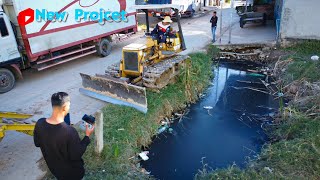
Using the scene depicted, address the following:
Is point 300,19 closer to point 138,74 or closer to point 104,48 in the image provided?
point 138,74

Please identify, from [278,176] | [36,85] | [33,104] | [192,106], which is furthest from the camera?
[36,85]

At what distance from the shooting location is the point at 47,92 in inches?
334

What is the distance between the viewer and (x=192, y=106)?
845 cm

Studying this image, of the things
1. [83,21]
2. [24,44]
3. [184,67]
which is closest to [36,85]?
[24,44]

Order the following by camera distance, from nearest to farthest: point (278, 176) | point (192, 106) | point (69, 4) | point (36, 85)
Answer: point (278, 176)
point (192, 106)
point (36, 85)
point (69, 4)

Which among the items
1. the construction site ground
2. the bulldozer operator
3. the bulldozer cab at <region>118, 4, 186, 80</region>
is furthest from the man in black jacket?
the bulldozer operator

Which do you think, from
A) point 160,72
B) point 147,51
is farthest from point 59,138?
point 147,51

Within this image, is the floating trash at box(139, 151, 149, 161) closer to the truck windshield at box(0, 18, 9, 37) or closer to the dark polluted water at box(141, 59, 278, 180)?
the dark polluted water at box(141, 59, 278, 180)

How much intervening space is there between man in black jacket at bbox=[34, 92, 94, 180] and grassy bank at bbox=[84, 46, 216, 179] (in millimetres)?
1732

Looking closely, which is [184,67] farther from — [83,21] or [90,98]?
[83,21]

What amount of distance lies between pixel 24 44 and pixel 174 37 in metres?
4.83

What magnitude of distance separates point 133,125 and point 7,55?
4976 mm

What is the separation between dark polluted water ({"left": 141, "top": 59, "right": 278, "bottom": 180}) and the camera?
19.6ft

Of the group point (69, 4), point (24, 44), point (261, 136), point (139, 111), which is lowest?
point (261, 136)
